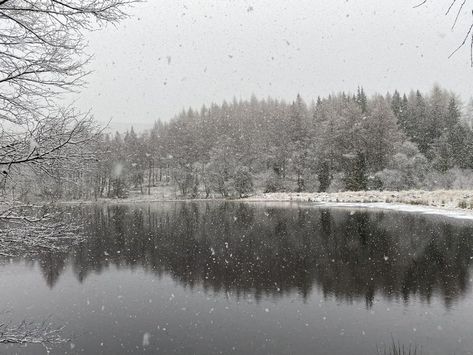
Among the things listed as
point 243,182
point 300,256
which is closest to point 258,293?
point 300,256

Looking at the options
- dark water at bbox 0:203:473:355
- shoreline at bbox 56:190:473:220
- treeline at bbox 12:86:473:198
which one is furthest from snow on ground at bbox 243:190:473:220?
dark water at bbox 0:203:473:355

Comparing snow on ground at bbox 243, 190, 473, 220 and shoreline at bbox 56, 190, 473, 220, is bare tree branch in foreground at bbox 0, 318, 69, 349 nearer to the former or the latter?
shoreline at bbox 56, 190, 473, 220

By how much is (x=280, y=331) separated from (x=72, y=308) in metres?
5.82

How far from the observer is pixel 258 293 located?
10.8 metres

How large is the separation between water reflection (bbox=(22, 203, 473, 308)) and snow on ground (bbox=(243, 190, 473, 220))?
3414mm

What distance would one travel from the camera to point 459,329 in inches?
310

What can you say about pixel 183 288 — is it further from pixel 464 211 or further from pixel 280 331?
pixel 464 211

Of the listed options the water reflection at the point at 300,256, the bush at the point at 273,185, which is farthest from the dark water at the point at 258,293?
the bush at the point at 273,185

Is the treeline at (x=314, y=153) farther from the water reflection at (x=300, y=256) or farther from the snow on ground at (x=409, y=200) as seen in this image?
the water reflection at (x=300, y=256)

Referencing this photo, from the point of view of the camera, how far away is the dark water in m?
7.90

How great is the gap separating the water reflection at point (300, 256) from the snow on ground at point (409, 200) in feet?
11.2

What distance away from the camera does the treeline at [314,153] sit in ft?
151

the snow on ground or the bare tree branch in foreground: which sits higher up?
the snow on ground

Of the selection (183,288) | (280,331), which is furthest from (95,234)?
(280,331)
